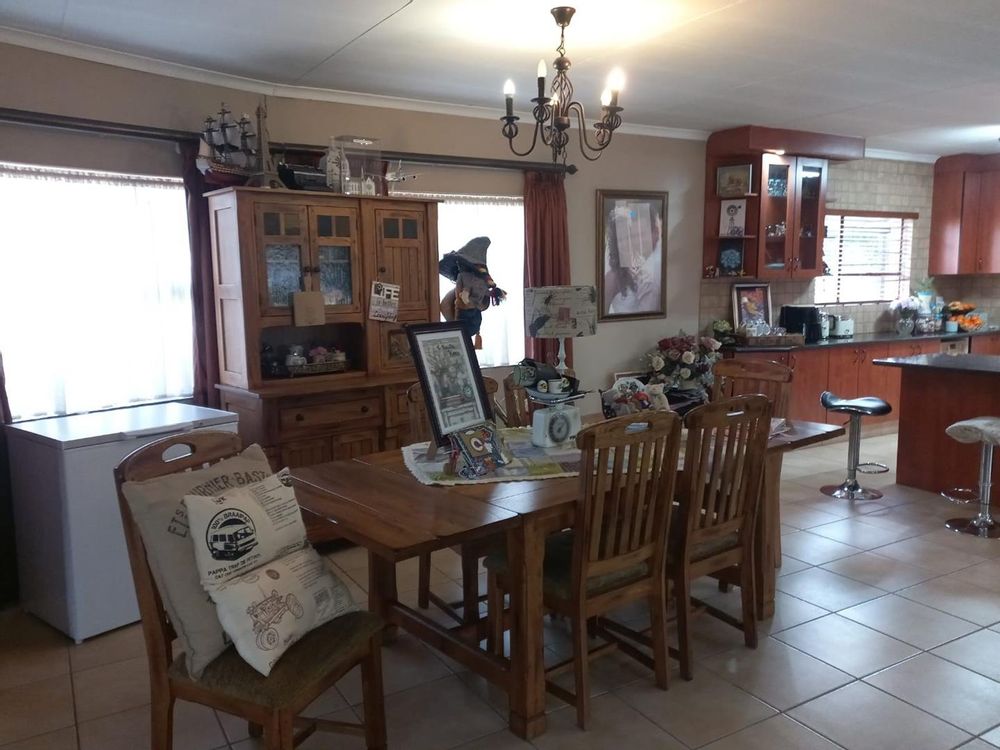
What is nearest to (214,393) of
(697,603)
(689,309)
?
(697,603)

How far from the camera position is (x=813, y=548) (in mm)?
3947

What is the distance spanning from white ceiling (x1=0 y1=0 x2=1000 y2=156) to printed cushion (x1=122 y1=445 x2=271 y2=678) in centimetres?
202

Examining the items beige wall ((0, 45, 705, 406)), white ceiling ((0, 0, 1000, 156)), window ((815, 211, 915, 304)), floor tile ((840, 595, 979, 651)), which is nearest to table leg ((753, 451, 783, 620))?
floor tile ((840, 595, 979, 651))

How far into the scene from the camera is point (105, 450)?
9.95 feet

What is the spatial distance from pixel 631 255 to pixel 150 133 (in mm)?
3368

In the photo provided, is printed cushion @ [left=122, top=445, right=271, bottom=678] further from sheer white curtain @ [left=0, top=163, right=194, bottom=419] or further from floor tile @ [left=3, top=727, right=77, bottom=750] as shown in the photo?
sheer white curtain @ [left=0, top=163, right=194, bottom=419]

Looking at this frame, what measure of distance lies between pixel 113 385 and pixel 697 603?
295cm

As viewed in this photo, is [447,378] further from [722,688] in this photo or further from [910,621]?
[910,621]

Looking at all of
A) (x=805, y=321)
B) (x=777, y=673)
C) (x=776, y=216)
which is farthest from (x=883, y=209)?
(x=777, y=673)

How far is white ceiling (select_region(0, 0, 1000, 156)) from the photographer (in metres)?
3.05

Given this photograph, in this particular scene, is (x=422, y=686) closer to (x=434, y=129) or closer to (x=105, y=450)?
(x=105, y=450)

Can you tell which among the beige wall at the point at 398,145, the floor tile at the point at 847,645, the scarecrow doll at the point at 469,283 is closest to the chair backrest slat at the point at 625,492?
the floor tile at the point at 847,645

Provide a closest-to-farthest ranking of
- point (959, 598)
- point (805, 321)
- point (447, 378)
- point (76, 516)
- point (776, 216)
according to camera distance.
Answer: point (447, 378) < point (76, 516) < point (959, 598) < point (776, 216) < point (805, 321)

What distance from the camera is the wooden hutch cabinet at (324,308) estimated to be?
3736 millimetres
